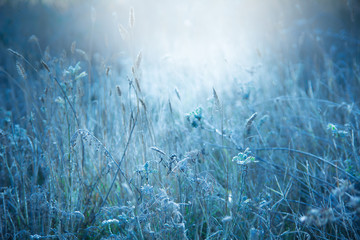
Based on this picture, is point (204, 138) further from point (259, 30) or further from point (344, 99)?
point (259, 30)

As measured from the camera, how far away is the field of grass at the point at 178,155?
1.23 m

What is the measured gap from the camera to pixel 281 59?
11.6 ft

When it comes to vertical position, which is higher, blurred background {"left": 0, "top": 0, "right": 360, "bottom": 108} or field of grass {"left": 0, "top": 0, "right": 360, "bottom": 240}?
blurred background {"left": 0, "top": 0, "right": 360, "bottom": 108}

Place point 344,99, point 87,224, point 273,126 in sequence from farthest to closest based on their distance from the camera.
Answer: point 344,99 → point 273,126 → point 87,224

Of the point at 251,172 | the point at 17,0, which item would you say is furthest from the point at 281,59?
the point at 17,0

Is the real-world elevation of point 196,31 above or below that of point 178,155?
above

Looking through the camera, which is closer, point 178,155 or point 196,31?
point 178,155

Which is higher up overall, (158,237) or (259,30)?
(259,30)

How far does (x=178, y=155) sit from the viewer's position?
1.62m

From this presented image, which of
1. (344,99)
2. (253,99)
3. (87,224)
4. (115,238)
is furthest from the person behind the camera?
(253,99)

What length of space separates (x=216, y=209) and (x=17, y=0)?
24.4 feet

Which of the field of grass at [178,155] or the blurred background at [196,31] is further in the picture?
the blurred background at [196,31]

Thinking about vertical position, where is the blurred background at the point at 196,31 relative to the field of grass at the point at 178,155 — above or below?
above

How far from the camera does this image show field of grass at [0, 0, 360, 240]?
48.5 inches
